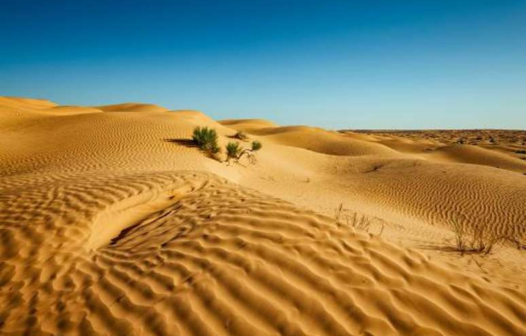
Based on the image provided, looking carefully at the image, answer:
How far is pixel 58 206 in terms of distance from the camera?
4.73 m

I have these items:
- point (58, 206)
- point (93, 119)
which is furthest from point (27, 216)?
point (93, 119)

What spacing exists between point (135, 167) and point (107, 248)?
6372 mm

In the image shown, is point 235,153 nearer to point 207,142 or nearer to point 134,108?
point 207,142

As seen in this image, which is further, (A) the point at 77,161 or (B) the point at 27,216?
(A) the point at 77,161

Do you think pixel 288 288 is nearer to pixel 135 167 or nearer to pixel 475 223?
pixel 135 167

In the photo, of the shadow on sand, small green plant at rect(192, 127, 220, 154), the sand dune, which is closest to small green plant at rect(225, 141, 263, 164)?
small green plant at rect(192, 127, 220, 154)

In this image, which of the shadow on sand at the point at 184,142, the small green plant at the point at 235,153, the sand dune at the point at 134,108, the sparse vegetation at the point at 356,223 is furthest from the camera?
the sand dune at the point at 134,108

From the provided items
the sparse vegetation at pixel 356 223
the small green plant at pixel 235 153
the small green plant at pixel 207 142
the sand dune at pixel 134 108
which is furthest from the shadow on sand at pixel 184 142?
the sand dune at pixel 134 108

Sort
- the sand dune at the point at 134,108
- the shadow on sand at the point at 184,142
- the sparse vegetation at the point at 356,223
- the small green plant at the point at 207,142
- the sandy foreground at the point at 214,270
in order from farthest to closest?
the sand dune at the point at 134,108
the shadow on sand at the point at 184,142
the small green plant at the point at 207,142
the sparse vegetation at the point at 356,223
the sandy foreground at the point at 214,270

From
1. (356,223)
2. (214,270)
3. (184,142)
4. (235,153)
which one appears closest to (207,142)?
(184,142)

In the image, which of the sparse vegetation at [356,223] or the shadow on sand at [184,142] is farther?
the shadow on sand at [184,142]

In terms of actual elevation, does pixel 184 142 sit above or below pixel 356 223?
above

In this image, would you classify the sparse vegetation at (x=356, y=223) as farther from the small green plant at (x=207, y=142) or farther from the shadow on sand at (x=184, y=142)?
the shadow on sand at (x=184, y=142)

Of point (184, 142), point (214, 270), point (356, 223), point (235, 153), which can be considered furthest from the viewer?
point (184, 142)
